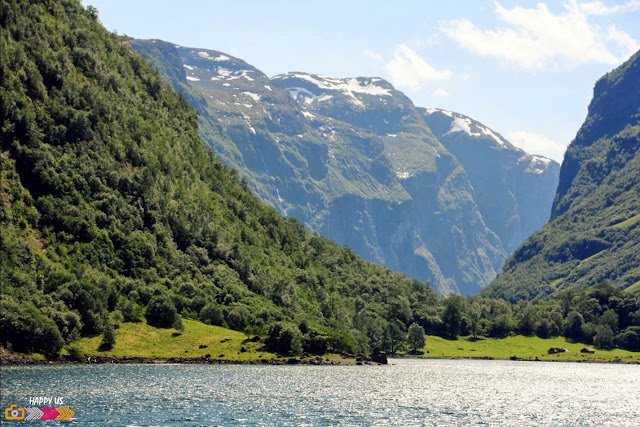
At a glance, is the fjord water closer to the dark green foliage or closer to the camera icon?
the camera icon

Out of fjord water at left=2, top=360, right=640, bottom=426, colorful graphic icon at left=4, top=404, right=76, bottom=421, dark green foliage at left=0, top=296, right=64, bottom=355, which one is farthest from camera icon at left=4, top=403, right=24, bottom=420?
dark green foliage at left=0, top=296, right=64, bottom=355

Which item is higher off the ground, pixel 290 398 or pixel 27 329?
pixel 27 329

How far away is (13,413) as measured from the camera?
103m

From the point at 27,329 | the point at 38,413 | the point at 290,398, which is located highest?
the point at 27,329

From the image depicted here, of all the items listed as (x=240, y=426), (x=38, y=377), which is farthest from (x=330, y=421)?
(x=38, y=377)

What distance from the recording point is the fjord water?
116 meters

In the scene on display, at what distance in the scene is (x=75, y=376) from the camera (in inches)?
6088

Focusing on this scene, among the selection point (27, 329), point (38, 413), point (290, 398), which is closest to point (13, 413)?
point (38, 413)

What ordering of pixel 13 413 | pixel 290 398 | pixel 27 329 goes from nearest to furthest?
pixel 13 413, pixel 290 398, pixel 27 329

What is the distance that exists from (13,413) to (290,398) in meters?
51.5

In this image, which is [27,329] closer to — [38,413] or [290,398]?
[290,398]

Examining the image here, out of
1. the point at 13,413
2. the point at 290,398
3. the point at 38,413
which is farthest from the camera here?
the point at 290,398

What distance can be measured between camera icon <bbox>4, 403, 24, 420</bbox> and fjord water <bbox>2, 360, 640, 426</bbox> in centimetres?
300

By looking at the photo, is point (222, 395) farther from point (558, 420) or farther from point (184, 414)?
point (558, 420)
